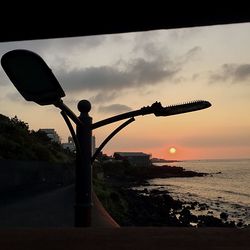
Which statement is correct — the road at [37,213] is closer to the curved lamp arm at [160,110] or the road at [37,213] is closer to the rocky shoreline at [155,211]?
the curved lamp arm at [160,110]

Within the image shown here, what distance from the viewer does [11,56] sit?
12.1 ft

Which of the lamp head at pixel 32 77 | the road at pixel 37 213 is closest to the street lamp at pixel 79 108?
the lamp head at pixel 32 77

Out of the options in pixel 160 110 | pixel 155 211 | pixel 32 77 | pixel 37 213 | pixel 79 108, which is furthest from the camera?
pixel 155 211

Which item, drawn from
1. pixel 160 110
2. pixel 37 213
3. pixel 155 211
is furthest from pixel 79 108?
pixel 155 211

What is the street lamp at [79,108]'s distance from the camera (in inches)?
147

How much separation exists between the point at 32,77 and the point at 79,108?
3.51ft

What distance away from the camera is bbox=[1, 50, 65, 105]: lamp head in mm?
3654

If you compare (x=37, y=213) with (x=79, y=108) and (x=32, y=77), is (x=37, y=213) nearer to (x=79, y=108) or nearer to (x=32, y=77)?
(x=79, y=108)

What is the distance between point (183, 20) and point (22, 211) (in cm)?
1056

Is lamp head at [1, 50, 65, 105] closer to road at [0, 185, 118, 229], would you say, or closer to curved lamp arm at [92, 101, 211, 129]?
curved lamp arm at [92, 101, 211, 129]

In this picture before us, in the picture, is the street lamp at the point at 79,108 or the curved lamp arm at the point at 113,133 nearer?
the street lamp at the point at 79,108

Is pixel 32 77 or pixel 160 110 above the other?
pixel 32 77

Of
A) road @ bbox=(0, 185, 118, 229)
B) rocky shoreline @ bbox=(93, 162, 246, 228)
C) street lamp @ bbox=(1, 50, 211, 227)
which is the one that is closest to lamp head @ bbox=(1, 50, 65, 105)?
street lamp @ bbox=(1, 50, 211, 227)

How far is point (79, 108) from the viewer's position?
4.83 meters
